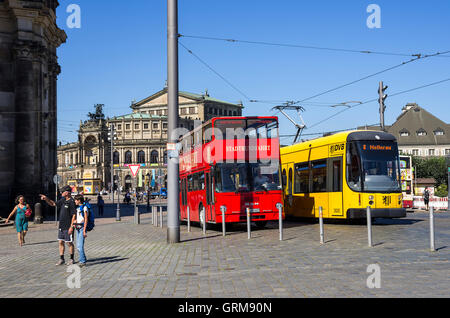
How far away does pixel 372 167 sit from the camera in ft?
65.1

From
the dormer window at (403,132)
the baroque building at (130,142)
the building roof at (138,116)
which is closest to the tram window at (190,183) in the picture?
the dormer window at (403,132)

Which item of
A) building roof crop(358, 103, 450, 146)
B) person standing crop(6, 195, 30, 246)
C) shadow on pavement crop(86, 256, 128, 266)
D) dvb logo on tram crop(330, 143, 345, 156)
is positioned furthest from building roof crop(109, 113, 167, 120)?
shadow on pavement crop(86, 256, 128, 266)

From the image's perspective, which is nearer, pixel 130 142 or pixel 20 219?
pixel 20 219

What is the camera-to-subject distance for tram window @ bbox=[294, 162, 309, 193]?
2358 cm

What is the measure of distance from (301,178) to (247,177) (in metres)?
4.62

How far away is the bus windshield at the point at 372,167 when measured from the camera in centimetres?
1973

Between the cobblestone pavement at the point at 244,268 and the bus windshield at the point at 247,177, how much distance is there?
3515mm

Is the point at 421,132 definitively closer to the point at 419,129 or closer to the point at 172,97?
the point at 419,129

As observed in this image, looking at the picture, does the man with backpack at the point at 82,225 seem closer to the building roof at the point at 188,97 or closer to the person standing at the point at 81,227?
the person standing at the point at 81,227

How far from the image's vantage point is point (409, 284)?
26.7ft

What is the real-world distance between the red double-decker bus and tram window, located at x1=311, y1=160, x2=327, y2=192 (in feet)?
7.11

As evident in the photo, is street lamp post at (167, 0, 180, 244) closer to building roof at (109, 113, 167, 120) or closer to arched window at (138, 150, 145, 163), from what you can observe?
arched window at (138, 150, 145, 163)

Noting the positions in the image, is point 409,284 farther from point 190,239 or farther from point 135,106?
point 135,106

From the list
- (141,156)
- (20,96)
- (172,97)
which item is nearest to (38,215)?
(20,96)
